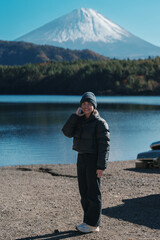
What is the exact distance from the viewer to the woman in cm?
455

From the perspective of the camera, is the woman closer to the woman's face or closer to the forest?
the woman's face

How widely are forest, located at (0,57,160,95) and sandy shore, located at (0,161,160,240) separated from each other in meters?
100

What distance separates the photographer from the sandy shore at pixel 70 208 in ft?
15.5

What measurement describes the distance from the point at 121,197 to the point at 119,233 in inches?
79.8

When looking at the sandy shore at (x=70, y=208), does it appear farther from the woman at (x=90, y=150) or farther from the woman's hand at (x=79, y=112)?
the woman's hand at (x=79, y=112)

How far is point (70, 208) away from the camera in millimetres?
5941

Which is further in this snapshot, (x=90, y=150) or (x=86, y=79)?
(x=86, y=79)

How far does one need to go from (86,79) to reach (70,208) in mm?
107081

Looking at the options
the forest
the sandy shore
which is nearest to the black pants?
the sandy shore

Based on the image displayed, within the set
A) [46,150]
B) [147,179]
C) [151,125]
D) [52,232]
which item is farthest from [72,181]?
[151,125]

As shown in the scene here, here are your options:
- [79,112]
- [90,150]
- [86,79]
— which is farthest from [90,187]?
[86,79]

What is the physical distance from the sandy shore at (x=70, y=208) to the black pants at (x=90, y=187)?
0.74ft

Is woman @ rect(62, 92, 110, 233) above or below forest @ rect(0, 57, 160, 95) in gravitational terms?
below

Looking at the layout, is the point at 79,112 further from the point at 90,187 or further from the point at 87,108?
the point at 90,187
